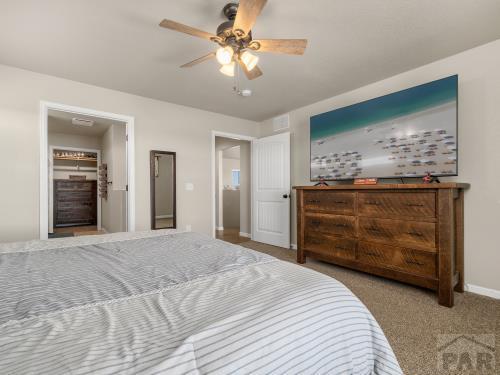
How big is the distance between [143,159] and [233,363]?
3563 mm

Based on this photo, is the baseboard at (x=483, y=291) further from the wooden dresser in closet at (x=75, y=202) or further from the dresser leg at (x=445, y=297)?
the wooden dresser in closet at (x=75, y=202)

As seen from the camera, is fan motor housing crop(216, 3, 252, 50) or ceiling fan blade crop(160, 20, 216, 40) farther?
fan motor housing crop(216, 3, 252, 50)

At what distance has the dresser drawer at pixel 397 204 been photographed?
2.33 meters

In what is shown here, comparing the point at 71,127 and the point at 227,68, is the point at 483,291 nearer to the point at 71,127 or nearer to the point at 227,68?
the point at 227,68

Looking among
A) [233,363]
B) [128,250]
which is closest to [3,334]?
[233,363]

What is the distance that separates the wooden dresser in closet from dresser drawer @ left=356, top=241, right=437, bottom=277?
→ 7.06 metres

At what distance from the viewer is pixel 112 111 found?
3.46m

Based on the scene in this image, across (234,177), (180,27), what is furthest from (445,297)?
(234,177)

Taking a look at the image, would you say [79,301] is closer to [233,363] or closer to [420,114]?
[233,363]

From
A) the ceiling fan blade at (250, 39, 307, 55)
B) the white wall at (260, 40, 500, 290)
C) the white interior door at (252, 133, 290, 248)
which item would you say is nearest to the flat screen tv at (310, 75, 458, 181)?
the white wall at (260, 40, 500, 290)

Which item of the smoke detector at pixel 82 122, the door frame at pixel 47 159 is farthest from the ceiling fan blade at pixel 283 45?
the smoke detector at pixel 82 122

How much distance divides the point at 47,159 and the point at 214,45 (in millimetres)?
2443

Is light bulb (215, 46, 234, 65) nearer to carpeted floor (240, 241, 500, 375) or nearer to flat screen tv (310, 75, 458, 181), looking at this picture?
flat screen tv (310, 75, 458, 181)

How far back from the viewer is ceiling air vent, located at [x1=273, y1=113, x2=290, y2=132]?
175 inches
